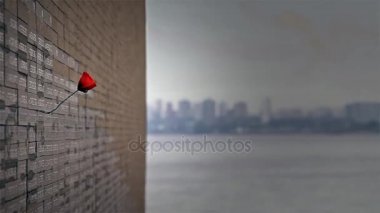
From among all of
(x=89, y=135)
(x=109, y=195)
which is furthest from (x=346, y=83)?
(x=89, y=135)

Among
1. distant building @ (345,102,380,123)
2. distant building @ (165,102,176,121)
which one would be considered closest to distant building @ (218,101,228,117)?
distant building @ (165,102,176,121)

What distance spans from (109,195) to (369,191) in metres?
3.86

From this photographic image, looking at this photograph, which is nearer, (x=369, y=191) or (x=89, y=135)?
(x=89, y=135)

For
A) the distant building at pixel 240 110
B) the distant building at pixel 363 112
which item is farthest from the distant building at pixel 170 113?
the distant building at pixel 363 112

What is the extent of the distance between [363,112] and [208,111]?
1.89 m

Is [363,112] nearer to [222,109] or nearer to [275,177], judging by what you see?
[275,177]

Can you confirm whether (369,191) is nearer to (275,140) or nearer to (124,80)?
(275,140)

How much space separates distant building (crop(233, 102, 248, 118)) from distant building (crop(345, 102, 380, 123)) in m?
1.27

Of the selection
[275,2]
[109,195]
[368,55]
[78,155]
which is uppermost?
[275,2]

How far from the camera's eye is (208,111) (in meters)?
5.54

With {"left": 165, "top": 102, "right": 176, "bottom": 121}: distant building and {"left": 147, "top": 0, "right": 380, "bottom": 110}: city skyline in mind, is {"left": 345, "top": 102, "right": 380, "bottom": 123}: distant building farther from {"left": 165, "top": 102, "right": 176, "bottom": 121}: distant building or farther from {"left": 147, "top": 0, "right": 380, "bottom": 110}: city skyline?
{"left": 165, "top": 102, "right": 176, "bottom": 121}: distant building

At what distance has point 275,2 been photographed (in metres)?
5.28

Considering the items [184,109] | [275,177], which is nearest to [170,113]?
[184,109]

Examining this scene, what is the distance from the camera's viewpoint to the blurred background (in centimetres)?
503
